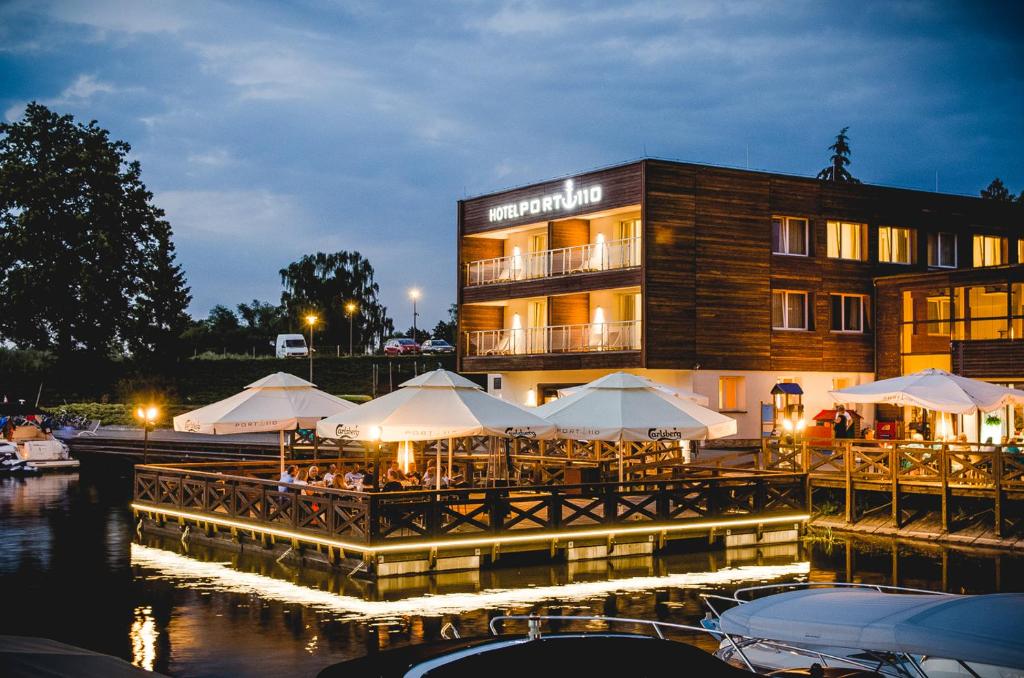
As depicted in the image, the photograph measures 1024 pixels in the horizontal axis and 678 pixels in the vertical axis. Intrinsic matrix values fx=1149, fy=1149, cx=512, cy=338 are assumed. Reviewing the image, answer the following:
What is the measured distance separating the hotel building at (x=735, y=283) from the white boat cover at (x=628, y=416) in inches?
670

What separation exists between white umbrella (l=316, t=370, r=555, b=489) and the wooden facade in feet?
64.0

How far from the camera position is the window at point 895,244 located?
4606 centimetres

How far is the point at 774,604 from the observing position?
8992 mm

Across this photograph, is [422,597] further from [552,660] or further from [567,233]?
[567,233]

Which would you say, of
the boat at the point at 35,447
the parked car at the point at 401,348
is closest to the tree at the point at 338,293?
the parked car at the point at 401,348

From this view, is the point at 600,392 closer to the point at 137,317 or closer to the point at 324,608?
the point at 324,608

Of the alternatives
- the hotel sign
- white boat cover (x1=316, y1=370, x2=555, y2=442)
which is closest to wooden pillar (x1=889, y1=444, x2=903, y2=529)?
white boat cover (x1=316, y1=370, x2=555, y2=442)

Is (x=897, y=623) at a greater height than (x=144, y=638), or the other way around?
(x=897, y=623)

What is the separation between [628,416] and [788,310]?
23.2m

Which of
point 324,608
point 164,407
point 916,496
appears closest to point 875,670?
point 324,608

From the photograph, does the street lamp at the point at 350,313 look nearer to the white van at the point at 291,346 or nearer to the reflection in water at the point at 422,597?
the white van at the point at 291,346

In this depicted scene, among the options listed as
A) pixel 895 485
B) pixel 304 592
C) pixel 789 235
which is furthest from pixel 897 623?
pixel 789 235

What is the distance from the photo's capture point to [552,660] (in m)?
6.43

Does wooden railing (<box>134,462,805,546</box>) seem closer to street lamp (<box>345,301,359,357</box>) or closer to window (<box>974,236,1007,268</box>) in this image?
window (<box>974,236,1007,268</box>)
